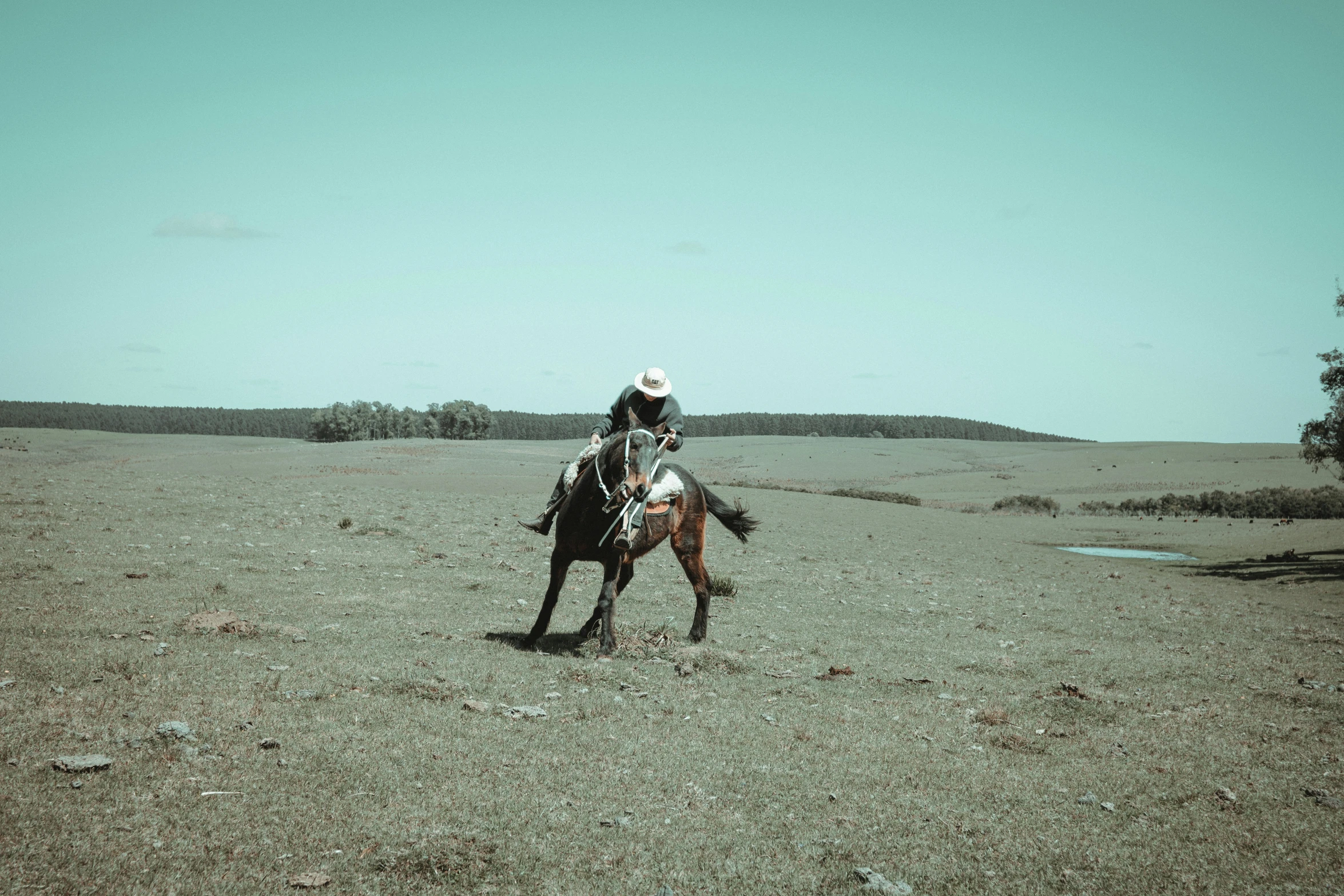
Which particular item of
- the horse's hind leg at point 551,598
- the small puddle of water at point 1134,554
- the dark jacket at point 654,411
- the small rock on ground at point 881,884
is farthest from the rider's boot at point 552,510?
the small puddle of water at point 1134,554

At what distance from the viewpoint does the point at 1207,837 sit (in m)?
5.80

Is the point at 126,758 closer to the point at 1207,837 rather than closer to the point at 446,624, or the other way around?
the point at 446,624

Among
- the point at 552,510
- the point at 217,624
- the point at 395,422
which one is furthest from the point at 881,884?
the point at 395,422

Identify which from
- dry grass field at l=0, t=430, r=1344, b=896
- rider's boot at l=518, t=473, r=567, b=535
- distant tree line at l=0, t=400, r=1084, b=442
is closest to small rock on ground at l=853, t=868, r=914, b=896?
dry grass field at l=0, t=430, r=1344, b=896

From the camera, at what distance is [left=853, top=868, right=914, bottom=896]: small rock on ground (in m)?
4.85

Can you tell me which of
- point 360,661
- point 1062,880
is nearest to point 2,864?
point 360,661

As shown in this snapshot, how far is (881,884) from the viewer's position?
4.90 metres

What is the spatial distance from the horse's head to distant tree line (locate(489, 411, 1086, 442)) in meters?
147

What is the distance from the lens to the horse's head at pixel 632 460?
30.3 ft

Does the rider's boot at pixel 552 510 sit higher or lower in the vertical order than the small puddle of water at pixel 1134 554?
higher

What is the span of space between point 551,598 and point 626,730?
3412mm

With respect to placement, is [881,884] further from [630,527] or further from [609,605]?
[609,605]

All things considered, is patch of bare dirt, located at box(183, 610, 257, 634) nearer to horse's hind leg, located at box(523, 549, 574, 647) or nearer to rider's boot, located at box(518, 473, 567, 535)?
horse's hind leg, located at box(523, 549, 574, 647)

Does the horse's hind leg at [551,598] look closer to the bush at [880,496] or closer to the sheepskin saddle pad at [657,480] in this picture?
the sheepskin saddle pad at [657,480]
